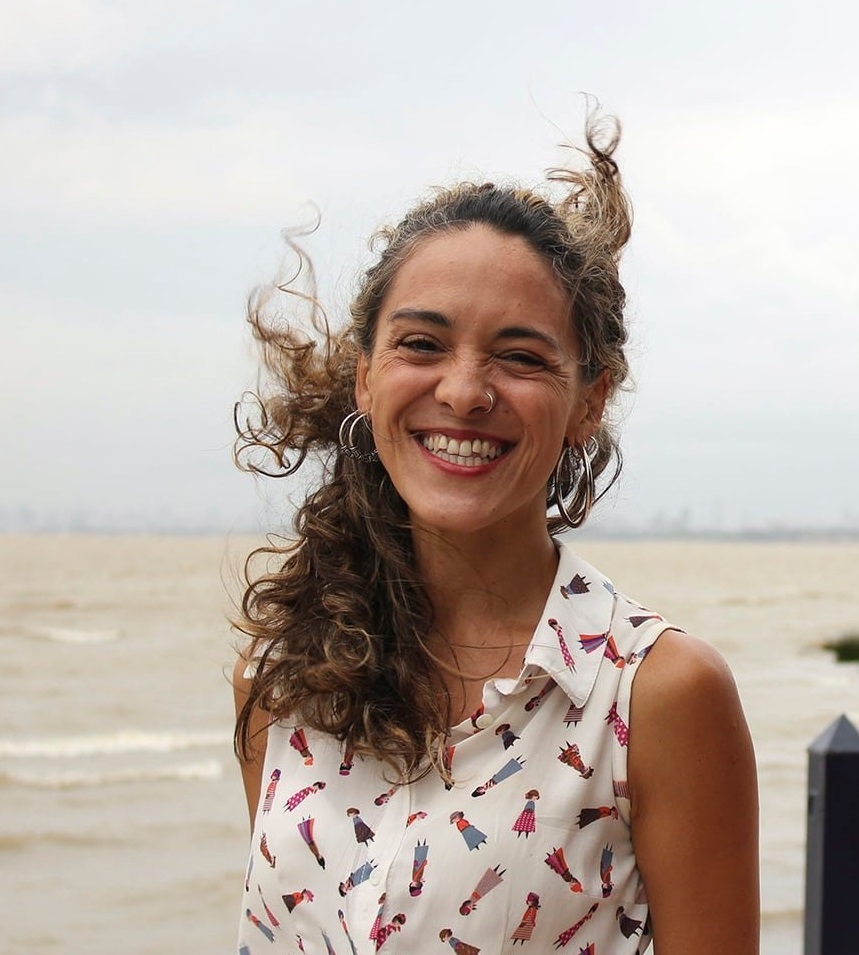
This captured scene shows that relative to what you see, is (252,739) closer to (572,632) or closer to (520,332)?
(572,632)

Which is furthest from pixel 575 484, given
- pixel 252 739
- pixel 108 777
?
pixel 108 777

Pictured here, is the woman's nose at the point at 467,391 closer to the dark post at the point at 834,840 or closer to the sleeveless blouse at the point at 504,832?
the sleeveless blouse at the point at 504,832

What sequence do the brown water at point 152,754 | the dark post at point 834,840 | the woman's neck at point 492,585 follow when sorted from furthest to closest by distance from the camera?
the brown water at point 152,754 → the dark post at point 834,840 → the woman's neck at point 492,585

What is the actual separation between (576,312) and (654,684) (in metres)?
0.59

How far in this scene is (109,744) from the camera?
1544 cm

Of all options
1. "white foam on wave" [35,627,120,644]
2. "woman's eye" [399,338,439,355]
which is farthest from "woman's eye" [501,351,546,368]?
"white foam on wave" [35,627,120,644]

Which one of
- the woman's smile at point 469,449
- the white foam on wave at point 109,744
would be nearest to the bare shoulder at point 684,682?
the woman's smile at point 469,449

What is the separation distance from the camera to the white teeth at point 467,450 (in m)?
2.01

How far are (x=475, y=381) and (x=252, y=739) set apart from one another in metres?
0.77

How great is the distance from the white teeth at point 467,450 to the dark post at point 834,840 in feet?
4.61

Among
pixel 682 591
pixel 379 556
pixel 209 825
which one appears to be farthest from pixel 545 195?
pixel 682 591

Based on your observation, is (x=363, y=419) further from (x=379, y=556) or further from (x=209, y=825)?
(x=209, y=825)

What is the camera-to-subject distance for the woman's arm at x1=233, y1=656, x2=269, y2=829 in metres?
2.31

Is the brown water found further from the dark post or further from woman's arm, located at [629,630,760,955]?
the dark post
